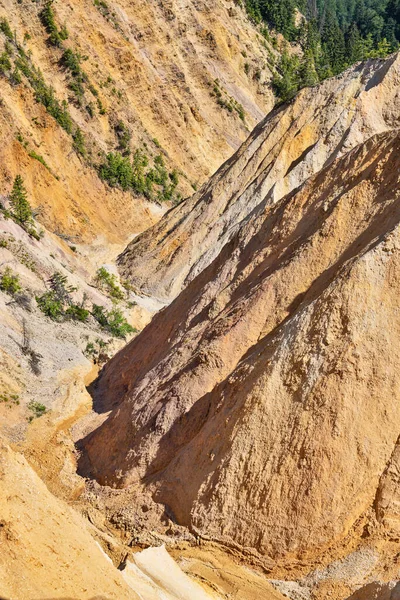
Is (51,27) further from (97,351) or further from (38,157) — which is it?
(97,351)

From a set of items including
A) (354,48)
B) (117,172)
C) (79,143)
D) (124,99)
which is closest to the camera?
(79,143)

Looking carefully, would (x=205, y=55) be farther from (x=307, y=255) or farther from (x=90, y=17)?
(x=307, y=255)

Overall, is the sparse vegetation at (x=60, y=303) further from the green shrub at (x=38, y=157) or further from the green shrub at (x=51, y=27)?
the green shrub at (x=51, y=27)

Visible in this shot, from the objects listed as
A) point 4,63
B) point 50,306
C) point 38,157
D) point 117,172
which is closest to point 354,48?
point 117,172

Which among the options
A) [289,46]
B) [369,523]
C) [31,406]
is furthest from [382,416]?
[289,46]

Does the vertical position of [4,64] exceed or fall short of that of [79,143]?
it exceeds it

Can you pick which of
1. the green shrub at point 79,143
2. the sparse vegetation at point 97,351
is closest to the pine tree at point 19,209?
the sparse vegetation at point 97,351
